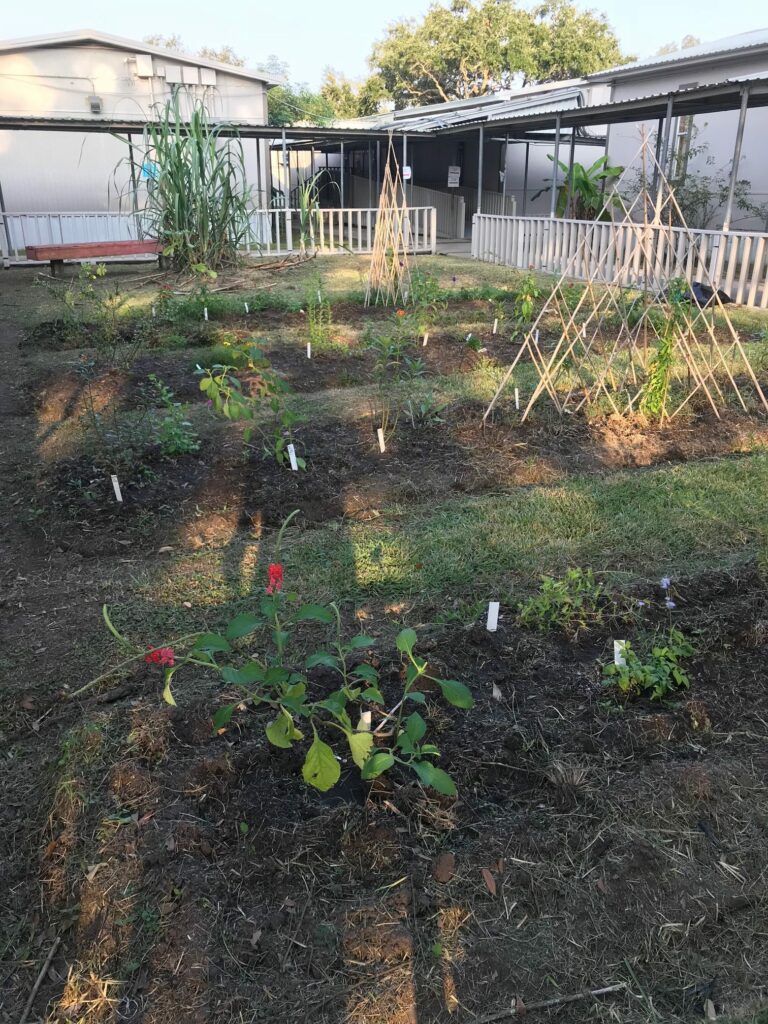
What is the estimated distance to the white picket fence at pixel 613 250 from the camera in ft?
30.1

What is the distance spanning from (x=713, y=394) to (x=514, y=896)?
468 centimetres

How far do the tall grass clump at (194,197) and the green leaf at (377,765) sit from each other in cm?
953

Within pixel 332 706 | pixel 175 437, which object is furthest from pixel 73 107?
pixel 332 706

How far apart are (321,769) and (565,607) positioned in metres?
1.37

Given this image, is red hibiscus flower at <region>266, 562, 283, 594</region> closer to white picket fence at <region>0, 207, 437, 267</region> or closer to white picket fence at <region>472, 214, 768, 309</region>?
white picket fence at <region>472, 214, 768, 309</region>

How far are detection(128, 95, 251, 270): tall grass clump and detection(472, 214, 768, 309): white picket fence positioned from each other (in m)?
4.63

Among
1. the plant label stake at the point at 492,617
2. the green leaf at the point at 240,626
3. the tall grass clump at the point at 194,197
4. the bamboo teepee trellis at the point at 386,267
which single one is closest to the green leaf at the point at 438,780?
the green leaf at the point at 240,626

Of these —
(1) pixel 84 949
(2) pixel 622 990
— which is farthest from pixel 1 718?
(2) pixel 622 990

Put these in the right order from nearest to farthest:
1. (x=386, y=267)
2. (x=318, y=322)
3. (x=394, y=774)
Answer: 1. (x=394, y=774)
2. (x=318, y=322)
3. (x=386, y=267)

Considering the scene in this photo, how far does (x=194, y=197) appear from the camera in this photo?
10508 millimetres

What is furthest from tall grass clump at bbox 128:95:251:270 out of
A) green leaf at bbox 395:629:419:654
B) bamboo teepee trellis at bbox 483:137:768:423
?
green leaf at bbox 395:629:419:654

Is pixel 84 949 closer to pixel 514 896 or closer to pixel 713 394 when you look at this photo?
pixel 514 896

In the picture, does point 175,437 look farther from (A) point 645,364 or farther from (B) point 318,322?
(B) point 318,322

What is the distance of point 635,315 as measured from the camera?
7.39m
